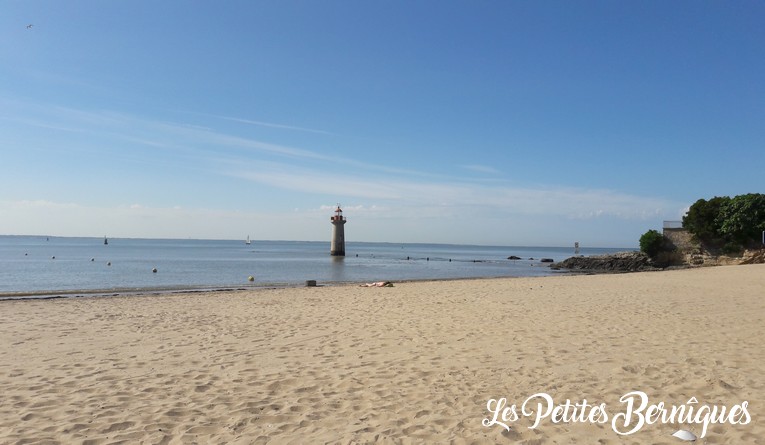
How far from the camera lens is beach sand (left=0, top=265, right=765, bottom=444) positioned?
498 centimetres

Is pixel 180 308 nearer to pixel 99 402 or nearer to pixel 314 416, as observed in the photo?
pixel 99 402

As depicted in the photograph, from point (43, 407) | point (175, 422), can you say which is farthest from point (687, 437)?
point (43, 407)

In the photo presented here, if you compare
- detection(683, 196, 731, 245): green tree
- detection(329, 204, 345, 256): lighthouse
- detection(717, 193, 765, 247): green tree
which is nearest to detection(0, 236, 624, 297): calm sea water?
detection(329, 204, 345, 256): lighthouse

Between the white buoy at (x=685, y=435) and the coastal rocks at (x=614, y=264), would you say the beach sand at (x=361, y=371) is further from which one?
the coastal rocks at (x=614, y=264)

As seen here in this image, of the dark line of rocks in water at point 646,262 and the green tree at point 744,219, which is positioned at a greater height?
the green tree at point 744,219

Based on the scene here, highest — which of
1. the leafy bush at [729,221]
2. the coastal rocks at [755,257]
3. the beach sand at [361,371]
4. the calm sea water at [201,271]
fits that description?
A: the leafy bush at [729,221]

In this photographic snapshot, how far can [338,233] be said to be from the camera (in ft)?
243

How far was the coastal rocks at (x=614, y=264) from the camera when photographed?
152 ft

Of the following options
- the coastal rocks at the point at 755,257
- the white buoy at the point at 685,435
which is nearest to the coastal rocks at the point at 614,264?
the coastal rocks at the point at 755,257

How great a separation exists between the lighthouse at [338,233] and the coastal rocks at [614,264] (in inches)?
1213

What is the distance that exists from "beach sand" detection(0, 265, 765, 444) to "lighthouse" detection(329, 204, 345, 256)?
2316 inches

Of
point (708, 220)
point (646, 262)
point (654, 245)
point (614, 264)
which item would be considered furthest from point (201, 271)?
point (708, 220)

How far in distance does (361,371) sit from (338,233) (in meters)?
67.1

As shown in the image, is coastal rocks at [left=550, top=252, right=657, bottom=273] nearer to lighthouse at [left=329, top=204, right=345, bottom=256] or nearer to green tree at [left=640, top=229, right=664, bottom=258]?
green tree at [left=640, top=229, right=664, bottom=258]
